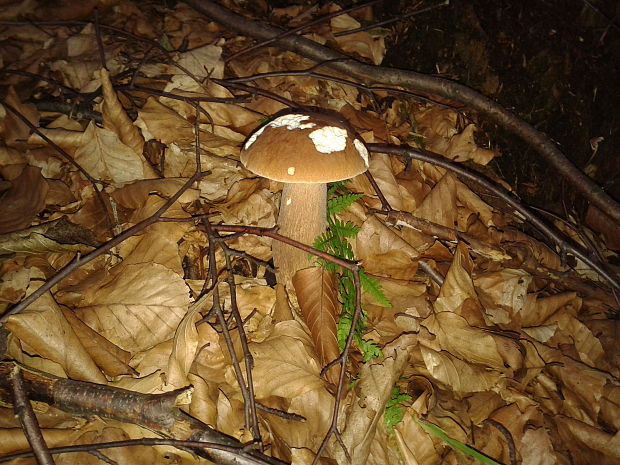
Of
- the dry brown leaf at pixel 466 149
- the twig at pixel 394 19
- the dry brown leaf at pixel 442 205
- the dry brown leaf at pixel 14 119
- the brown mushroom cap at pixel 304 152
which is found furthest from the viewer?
the twig at pixel 394 19

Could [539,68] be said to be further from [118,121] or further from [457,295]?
[118,121]

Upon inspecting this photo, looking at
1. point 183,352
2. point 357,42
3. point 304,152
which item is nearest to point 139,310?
point 183,352

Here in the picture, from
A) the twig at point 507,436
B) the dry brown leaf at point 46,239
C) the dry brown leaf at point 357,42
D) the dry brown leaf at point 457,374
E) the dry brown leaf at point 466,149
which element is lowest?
the twig at point 507,436

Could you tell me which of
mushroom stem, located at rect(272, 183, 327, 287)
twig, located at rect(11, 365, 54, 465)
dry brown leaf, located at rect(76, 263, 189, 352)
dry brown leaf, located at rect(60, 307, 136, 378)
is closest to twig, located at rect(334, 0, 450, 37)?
mushroom stem, located at rect(272, 183, 327, 287)

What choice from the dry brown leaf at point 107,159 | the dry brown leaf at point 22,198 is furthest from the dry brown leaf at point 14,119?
the dry brown leaf at point 107,159

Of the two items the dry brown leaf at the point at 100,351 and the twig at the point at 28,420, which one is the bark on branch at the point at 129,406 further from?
the dry brown leaf at the point at 100,351

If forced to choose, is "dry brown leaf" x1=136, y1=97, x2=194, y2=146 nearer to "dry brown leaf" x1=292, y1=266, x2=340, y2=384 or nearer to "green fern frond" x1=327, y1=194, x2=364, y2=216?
"green fern frond" x1=327, y1=194, x2=364, y2=216

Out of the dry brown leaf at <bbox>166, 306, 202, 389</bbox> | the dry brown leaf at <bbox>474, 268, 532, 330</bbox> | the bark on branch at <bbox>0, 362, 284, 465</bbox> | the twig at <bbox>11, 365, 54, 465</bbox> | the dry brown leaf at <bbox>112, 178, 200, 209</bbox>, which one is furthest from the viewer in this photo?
the dry brown leaf at <bbox>474, 268, 532, 330</bbox>

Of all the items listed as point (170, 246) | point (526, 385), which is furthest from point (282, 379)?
point (526, 385)
